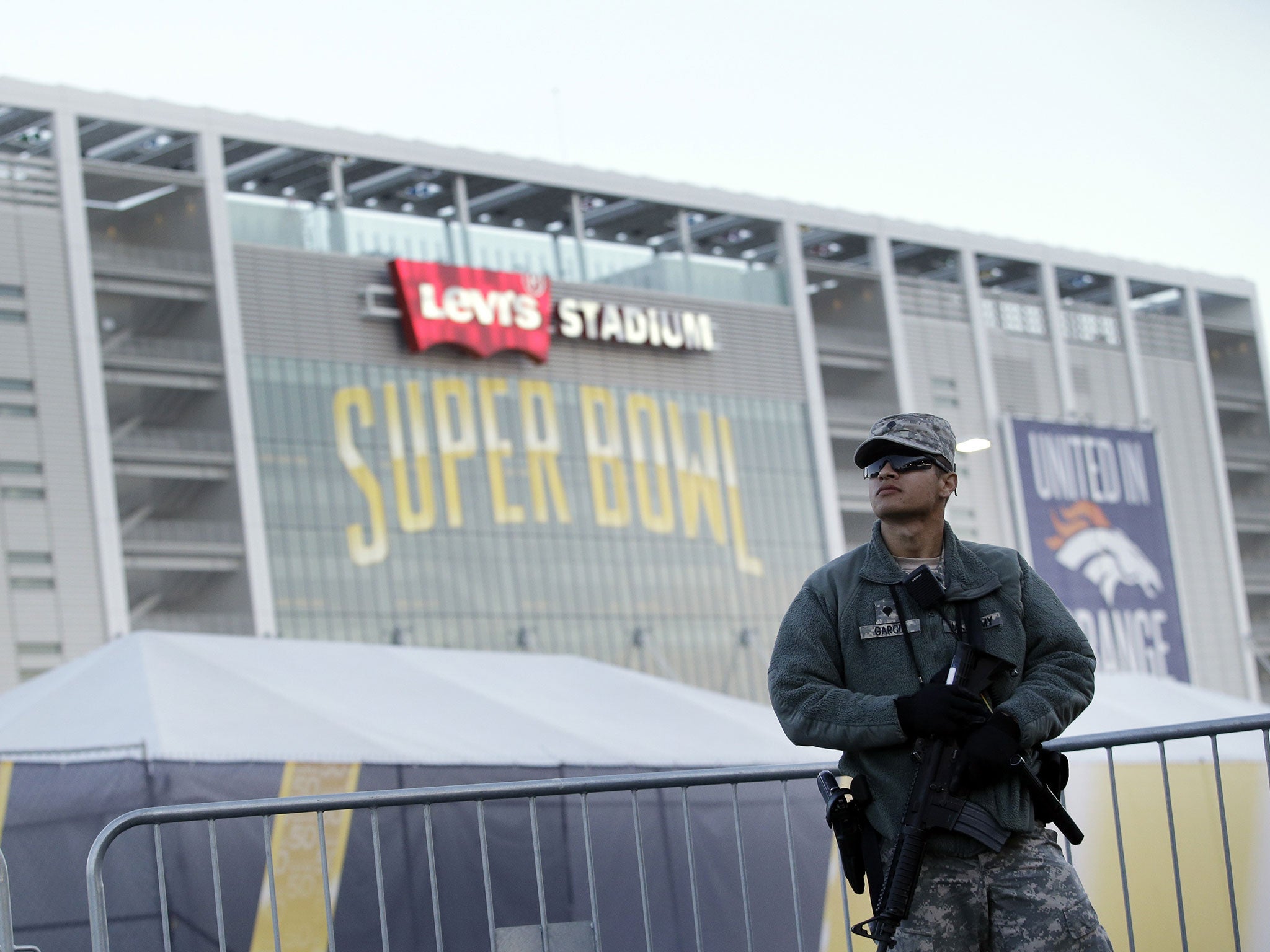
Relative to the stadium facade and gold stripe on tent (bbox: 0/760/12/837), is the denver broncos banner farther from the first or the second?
gold stripe on tent (bbox: 0/760/12/837)

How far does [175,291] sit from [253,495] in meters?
6.39

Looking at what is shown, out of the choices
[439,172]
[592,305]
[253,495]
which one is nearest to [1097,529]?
[592,305]

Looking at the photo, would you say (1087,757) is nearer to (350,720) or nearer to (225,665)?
(350,720)

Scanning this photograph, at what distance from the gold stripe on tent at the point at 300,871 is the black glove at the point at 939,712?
6565 millimetres

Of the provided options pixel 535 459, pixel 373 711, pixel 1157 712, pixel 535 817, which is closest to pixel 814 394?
pixel 535 459

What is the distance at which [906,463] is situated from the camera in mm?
4789

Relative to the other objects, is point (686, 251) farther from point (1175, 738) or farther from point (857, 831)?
point (857, 831)

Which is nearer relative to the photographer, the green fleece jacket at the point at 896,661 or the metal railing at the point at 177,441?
the green fleece jacket at the point at 896,661

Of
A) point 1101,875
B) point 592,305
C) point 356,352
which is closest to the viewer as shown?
point 1101,875

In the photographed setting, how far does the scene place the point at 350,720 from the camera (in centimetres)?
1302

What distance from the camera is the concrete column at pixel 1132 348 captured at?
2876 inches

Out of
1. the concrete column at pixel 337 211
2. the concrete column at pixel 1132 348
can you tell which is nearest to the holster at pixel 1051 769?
the concrete column at pixel 337 211

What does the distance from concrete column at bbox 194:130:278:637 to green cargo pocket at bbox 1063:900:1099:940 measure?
45796 millimetres

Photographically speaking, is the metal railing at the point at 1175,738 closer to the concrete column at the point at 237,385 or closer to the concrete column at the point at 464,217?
the concrete column at the point at 237,385
